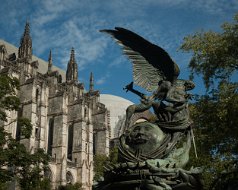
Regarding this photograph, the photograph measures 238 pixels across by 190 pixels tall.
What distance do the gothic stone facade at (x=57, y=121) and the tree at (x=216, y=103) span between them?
950 inches

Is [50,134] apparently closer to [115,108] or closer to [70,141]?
[70,141]

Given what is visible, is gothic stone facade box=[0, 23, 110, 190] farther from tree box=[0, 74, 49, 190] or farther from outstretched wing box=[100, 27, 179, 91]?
outstretched wing box=[100, 27, 179, 91]

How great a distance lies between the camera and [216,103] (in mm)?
17000

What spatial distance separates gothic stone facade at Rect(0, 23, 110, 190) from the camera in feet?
136

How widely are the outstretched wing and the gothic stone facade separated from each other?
106 ft

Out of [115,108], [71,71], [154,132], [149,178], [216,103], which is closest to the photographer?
[149,178]

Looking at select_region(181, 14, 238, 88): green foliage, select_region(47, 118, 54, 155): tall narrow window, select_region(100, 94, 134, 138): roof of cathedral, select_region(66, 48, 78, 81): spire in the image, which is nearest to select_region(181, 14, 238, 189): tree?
select_region(181, 14, 238, 88): green foliage

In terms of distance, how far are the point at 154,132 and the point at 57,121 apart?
39.5 m

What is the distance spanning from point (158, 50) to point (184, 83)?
745 millimetres

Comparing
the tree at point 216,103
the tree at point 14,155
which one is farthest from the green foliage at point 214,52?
the tree at point 14,155

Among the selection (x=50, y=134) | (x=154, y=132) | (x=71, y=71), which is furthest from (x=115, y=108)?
(x=154, y=132)

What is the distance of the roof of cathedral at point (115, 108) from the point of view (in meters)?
64.2

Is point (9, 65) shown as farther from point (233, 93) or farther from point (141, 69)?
point (141, 69)

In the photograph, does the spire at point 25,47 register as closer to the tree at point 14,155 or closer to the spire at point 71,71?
the spire at point 71,71
